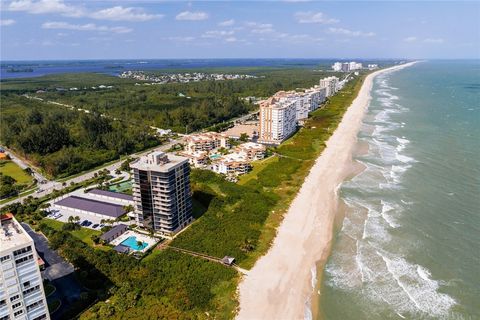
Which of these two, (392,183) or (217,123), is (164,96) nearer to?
(217,123)

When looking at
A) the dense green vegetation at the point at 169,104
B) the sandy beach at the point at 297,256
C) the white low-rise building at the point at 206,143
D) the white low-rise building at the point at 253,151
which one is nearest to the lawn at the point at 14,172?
the white low-rise building at the point at 206,143

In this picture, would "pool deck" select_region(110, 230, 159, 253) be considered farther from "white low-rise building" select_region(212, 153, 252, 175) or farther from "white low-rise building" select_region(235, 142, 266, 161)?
"white low-rise building" select_region(235, 142, 266, 161)

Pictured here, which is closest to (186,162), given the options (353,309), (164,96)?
(353,309)

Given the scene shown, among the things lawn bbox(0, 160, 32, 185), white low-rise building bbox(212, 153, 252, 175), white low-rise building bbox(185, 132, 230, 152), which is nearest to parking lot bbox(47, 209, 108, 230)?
lawn bbox(0, 160, 32, 185)

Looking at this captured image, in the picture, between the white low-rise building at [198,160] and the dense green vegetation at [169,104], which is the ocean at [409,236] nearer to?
the white low-rise building at [198,160]

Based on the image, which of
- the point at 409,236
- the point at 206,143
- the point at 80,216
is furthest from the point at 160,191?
the point at 206,143
